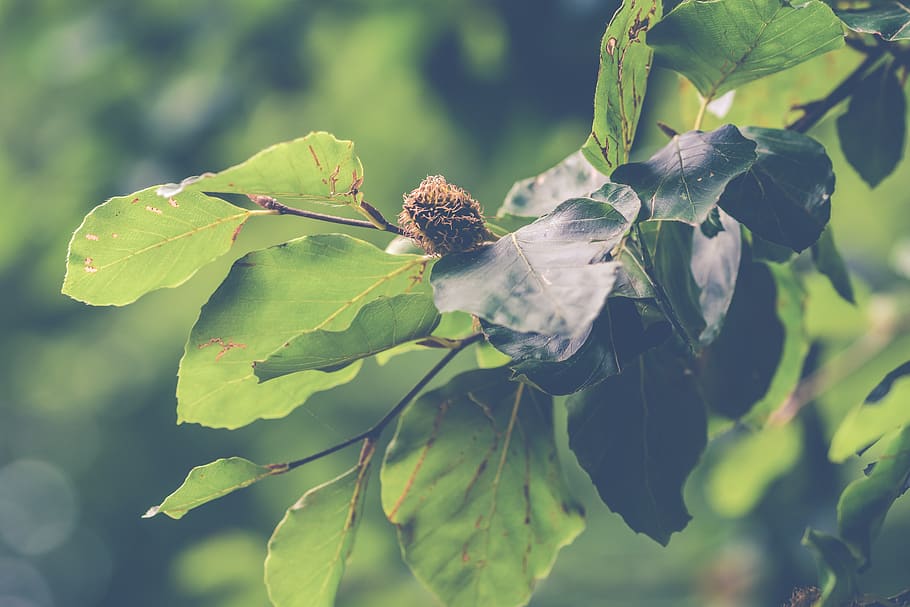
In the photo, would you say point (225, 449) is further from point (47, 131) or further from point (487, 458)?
point (487, 458)

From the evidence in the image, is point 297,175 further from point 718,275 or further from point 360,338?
point 718,275

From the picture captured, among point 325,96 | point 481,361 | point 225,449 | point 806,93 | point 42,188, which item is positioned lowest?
point 225,449

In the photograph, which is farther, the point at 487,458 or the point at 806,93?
the point at 806,93

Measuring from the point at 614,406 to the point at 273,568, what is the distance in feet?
0.93

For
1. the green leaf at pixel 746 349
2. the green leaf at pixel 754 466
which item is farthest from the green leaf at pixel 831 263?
the green leaf at pixel 754 466

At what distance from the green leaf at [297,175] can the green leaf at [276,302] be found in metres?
0.04

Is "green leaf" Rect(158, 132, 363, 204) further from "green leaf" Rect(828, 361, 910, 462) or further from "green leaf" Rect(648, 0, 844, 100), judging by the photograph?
"green leaf" Rect(828, 361, 910, 462)

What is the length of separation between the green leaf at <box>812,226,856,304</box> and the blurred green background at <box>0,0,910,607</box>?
205 mm

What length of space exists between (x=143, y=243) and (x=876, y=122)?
2.20 ft

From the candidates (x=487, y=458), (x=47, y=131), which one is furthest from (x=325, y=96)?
(x=487, y=458)

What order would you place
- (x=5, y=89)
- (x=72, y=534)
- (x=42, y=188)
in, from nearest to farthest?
(x=42, y=188) < (x=5, y=89) < (x=72, y=534)

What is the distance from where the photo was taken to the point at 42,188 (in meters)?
2.12

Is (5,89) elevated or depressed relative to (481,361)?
depressed

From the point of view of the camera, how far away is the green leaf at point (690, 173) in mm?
484
